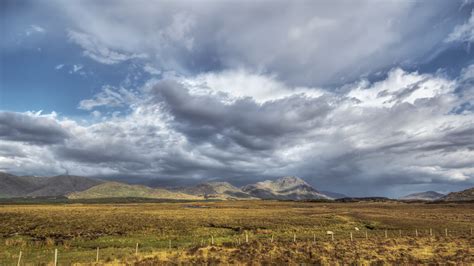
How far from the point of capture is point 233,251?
28.9 meters

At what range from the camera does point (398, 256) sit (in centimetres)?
2708

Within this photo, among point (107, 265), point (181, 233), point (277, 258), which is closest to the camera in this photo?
point (107, 265)

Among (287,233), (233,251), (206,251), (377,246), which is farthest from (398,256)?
(287,233)

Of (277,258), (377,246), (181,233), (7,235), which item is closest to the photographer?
(277,258)

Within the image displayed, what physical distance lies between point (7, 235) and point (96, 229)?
433 inches

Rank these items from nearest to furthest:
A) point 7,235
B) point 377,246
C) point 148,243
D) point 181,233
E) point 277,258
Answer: point 277,258 < point 377,246 < point 148,243 < point 7,235 < point 181,233

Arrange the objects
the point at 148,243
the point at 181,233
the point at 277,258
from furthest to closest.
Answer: the point at 181,233
the point at 148,243
the point at 277,258

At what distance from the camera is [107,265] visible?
76.2 ft

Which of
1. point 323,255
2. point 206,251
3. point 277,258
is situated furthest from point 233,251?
point 323,255

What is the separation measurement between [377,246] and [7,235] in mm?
45576

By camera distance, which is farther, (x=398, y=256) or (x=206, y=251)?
(x=206, y=251)

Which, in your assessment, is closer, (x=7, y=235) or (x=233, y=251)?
(x=233, y=251)

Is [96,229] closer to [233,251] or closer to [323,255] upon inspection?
[233,251]

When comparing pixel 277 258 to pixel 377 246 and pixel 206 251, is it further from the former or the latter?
pixel 377 246
